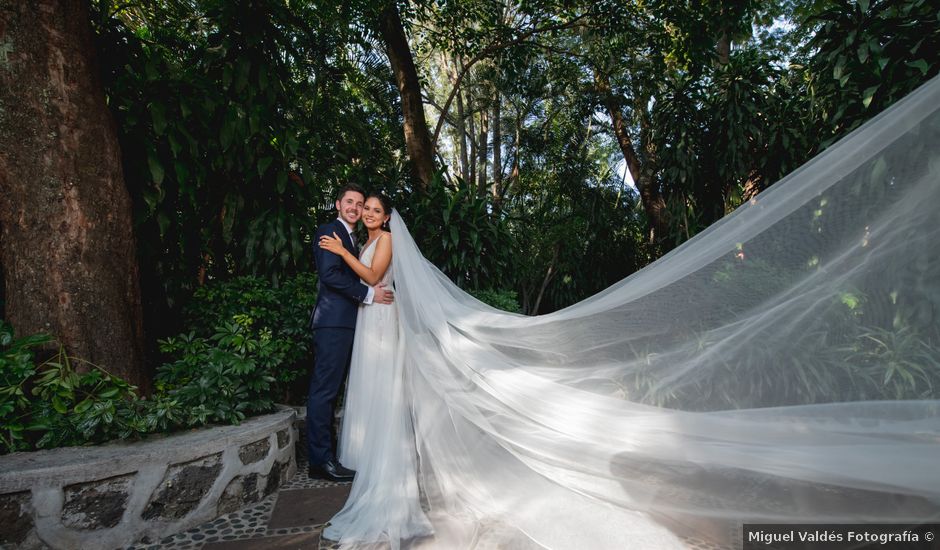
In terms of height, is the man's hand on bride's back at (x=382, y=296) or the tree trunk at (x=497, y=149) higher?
the tree trunk at (x=497, y=149)

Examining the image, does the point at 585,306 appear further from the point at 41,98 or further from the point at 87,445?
the point at 41,98

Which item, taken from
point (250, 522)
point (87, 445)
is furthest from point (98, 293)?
point (250, 522)

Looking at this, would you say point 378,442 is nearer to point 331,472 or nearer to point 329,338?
point 331,472

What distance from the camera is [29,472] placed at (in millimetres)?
1876

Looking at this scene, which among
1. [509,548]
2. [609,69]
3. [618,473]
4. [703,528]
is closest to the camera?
[703,528]

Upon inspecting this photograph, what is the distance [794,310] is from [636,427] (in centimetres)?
62

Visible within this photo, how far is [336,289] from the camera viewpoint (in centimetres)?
279

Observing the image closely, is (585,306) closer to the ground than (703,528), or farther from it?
farther from it

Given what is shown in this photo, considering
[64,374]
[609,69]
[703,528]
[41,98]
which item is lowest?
[703,528]

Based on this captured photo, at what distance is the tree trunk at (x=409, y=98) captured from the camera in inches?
252

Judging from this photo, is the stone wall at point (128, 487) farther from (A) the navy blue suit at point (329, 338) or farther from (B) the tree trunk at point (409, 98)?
(B) the tree trunk at point (409, 98)

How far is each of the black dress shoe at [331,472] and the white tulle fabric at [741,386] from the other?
613 mm

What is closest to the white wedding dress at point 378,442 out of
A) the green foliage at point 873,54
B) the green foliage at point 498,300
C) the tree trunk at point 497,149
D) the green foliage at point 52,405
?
the green foliage at point 52,405

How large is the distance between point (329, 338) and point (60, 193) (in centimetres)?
145
